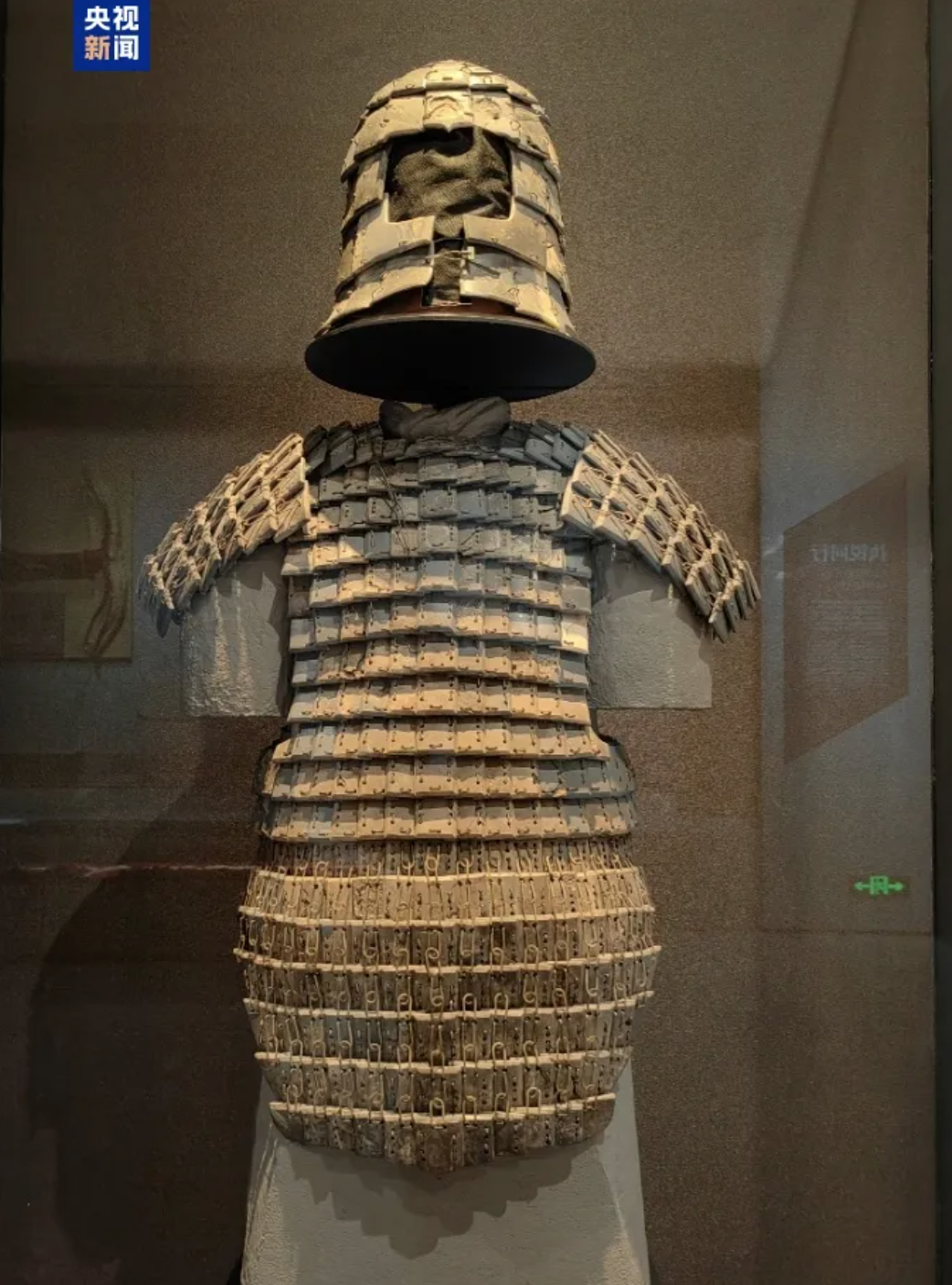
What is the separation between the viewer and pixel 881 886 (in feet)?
8.35

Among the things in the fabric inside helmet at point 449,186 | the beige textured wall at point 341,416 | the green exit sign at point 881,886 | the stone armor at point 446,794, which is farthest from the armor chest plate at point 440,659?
the green exit sign at point 881,886

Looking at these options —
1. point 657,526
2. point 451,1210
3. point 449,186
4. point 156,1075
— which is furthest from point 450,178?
point 156,1075

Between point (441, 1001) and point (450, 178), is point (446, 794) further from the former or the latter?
point (450, 178)

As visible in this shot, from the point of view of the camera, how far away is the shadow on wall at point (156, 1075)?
2.53 meters

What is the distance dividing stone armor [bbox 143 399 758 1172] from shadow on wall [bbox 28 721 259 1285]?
0.83 metres

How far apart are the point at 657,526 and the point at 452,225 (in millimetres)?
515

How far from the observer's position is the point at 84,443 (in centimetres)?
258

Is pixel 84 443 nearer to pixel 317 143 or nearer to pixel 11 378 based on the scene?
pixel 11 378

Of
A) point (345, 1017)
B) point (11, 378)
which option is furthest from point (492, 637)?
point (11, 378)

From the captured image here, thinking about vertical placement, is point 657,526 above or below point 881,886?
above

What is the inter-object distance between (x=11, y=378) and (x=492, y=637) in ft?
4.73

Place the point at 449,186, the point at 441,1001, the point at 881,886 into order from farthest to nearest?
the point at 881,886
the point at 449,186
the point at 441,1001

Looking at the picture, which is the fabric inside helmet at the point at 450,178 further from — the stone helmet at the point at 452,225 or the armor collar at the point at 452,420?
the armor collar at the point at 452,420

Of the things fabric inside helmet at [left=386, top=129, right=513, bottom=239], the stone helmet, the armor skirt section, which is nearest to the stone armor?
the armor skirt section
